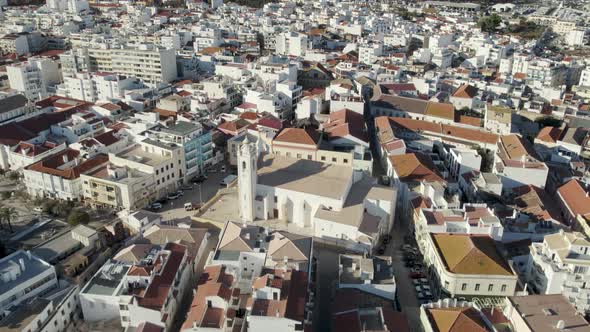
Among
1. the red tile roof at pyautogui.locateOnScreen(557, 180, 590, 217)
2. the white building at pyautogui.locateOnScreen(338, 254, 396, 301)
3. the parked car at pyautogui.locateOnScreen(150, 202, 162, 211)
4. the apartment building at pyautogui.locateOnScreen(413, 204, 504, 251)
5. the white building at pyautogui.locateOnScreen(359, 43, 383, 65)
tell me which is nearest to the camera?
the white building at pyautogui.locateOnScreen(338, 254, 396, 301)

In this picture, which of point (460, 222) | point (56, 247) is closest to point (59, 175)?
point (56, 247)

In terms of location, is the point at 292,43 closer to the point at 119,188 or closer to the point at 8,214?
the point at 119,188

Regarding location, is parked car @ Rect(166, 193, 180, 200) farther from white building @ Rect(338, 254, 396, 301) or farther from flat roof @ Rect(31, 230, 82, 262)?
white building @ Rect(338, 254, 396, 301)

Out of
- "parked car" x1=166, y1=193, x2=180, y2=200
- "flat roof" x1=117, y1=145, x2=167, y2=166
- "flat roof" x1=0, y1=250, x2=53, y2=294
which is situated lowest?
"parked car" x1=166, y1=193, x2=180, y2=200

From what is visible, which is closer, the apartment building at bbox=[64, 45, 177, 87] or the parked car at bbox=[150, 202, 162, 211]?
the parked car at bbox=[150, 202, 162, 211]

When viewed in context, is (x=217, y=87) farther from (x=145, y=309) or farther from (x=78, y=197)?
(x=145, y=309)

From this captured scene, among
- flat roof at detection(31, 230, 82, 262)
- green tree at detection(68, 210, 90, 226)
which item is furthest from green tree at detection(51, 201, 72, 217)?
flat roof at detection(31, 230, 82, 262)

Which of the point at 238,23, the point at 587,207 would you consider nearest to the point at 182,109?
the point at 587,207
